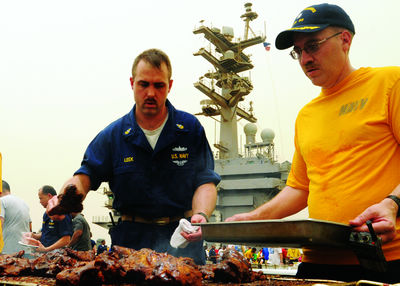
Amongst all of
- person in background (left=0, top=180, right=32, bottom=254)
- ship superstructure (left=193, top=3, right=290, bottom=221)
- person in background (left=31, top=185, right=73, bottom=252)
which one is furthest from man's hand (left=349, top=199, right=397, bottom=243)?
ship superstructure (left=193, top=3, right=290, bottom=221)

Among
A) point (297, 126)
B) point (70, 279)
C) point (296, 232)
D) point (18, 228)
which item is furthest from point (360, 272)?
point (18, 228)

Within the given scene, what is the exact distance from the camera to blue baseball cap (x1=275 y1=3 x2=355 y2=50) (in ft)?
7.23

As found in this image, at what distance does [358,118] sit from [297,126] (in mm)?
613

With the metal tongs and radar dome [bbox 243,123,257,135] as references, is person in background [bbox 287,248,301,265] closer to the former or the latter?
radar dome [bbox 243,123,257,135]

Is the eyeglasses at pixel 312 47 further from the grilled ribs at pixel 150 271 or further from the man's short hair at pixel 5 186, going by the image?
the man's short hair at pixel 5 186

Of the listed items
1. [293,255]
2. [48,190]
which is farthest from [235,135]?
[48,190]

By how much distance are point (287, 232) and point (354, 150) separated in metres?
0.82

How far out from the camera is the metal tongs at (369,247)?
59.2 inches

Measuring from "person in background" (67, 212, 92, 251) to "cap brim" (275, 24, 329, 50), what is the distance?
5815 mm

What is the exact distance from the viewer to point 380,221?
1648 millimetres

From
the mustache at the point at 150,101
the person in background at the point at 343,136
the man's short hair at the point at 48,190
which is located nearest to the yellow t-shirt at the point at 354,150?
the person in background at the point at 343,136

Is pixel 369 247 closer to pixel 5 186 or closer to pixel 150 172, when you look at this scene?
pixel 150 172

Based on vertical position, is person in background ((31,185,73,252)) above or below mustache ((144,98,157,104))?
below

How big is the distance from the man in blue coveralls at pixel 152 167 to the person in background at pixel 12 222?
4138 millimetres
